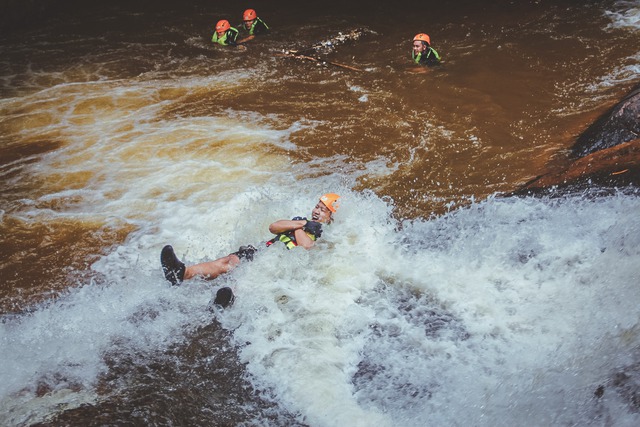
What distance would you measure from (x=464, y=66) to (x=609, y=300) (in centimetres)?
718

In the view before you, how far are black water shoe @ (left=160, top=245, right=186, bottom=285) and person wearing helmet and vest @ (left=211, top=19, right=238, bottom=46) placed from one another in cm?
846

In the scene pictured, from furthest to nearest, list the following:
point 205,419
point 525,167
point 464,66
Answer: point 464,66, point 525,167, point 205,419

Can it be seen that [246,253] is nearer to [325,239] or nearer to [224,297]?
[224,297]

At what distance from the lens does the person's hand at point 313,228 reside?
538 cm

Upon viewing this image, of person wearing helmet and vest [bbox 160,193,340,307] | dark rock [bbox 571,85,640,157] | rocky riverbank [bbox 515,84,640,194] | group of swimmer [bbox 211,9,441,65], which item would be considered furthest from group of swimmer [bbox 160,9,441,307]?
group of swimmer [bbox 211,9,441,65]

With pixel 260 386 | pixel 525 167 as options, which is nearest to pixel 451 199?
pixel 525 167

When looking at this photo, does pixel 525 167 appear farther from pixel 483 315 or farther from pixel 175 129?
pixel 175 129

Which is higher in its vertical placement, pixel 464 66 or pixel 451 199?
pixel 464 66

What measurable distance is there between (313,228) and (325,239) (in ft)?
1.00

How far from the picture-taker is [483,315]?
4.50 m

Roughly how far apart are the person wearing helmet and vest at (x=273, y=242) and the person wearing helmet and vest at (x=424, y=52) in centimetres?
556

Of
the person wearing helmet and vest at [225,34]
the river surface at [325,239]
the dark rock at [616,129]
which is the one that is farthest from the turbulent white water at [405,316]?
the person wearing helmet and vest at [225,34]

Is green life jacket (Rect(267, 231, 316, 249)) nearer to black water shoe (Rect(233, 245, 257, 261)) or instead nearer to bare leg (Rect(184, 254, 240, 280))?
black water shoe (Rect(233, 245, 257, 261))

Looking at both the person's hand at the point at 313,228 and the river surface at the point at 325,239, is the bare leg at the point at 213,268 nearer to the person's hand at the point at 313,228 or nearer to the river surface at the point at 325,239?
the river surface at the point at 325,239
